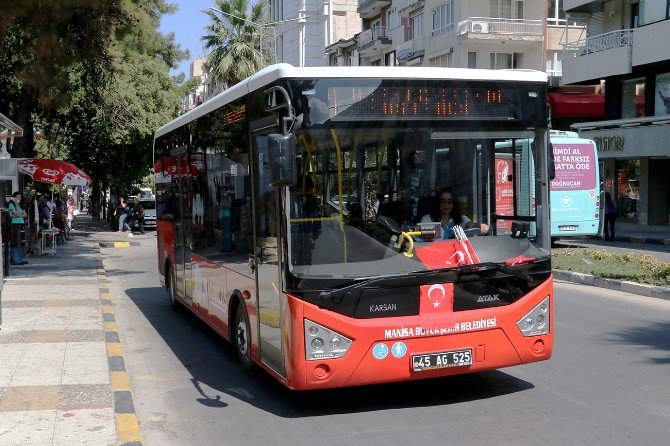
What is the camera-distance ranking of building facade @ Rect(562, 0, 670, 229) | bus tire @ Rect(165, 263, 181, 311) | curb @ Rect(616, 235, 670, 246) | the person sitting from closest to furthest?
the person sitting
bus tire @ Rect(165, 263, 181, 311)
curb @ Rect(616, 235, 670, 246)
building facade @ Rect(562, 0, 670, 229)

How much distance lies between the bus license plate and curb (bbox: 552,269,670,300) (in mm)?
7501

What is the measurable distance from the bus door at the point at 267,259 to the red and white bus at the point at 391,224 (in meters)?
0.02

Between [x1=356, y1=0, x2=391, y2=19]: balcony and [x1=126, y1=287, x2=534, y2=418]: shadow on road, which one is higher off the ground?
[x1=356, y1=0, x2=391, y2=19]: balcony

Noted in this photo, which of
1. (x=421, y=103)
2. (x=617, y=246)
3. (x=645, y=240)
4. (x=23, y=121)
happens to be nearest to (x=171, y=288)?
(x=421, y=103)

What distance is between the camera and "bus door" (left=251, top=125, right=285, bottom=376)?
6.62m

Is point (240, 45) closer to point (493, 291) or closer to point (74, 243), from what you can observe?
point (74, 243)

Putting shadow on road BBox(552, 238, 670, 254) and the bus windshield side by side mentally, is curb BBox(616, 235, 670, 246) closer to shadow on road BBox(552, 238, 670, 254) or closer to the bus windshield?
shadow on road BBox(552, 238, 670, 254)

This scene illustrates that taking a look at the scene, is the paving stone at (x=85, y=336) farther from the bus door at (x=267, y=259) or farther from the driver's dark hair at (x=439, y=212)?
the driver's dark hair at (x=439, y=212)

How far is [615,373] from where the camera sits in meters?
7.81

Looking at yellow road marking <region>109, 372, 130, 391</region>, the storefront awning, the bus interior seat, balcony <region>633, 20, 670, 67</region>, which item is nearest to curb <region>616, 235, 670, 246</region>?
balcony <region>633, 20, 670, 67</region>

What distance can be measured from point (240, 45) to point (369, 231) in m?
39.7

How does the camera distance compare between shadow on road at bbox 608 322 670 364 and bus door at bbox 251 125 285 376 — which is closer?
bus door at bbox 251 125 285 376

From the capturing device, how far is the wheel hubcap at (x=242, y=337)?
26.2 feet

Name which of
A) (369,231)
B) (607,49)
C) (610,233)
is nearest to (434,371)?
(369,231)
